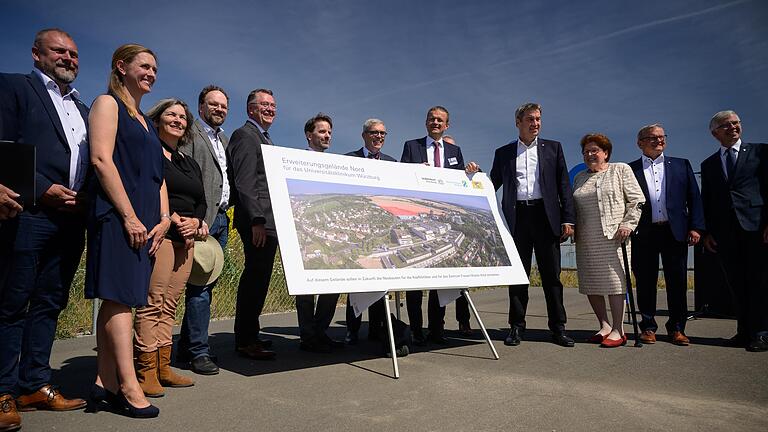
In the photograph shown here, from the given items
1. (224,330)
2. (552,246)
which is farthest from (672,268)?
(224,330)

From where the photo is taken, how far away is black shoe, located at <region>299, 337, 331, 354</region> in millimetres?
4754

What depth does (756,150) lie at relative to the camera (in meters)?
5.12

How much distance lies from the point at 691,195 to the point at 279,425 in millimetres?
4753

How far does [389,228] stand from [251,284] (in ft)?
4.20

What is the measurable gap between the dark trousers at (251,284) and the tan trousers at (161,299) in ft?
2.78

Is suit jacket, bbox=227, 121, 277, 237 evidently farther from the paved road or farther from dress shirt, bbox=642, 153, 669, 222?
dress shirt, bbox=642, 153, 669, 222

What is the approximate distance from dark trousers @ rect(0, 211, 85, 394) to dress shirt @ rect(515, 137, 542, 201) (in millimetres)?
3894

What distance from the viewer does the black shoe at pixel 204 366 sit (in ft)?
12.4

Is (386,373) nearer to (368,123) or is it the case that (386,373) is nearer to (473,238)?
(473,238)

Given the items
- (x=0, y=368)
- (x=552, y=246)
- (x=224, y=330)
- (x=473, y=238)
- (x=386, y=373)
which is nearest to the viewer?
(x=0, y=368)

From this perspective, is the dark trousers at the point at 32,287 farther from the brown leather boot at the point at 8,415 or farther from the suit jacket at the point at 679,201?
the suit jacket at the point at 679,201

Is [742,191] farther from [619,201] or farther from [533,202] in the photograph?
[533,202]

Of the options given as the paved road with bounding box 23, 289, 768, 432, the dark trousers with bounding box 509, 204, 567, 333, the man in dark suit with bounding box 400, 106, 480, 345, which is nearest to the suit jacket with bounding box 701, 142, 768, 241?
the paved road with bounding box 23, 289, 768, 432

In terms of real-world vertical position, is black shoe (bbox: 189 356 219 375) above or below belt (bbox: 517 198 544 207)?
below
